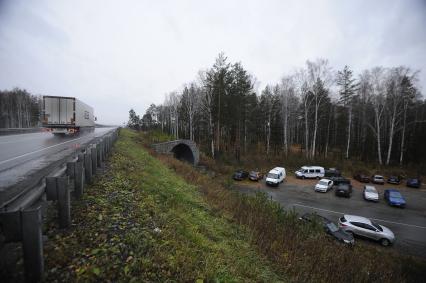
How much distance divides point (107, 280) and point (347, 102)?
4007cm

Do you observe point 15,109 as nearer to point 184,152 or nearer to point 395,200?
point 184,152

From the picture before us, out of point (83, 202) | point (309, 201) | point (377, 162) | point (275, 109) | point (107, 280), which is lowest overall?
point (309, 201)

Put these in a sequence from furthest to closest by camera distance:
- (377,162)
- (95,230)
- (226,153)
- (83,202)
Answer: (226,153), (377,162), (83,202), (95,230)

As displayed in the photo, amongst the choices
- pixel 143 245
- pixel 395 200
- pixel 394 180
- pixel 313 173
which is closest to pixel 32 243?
pixel 143 245

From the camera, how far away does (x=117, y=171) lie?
26.8 ft

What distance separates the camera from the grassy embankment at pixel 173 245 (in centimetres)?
328

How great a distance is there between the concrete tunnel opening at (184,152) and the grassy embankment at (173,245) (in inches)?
815

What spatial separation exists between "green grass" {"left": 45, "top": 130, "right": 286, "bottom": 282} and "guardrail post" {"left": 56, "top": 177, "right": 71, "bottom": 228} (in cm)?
19

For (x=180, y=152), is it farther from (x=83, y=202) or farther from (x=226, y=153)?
(x=83, y=202)

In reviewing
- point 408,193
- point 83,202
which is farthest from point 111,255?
point 408,193

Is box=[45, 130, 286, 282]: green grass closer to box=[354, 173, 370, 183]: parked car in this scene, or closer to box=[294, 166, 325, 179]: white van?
box=[294, 166, 325, 179]: white van

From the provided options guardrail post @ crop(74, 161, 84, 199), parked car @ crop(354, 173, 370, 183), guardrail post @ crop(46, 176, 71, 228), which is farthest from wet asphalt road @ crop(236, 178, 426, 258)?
guardrail post @ crop(46, 176, 71, 228)

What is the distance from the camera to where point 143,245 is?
3.82 metres

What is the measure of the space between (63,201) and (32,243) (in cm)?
123
